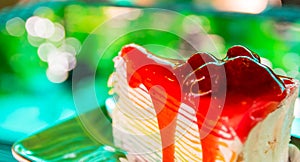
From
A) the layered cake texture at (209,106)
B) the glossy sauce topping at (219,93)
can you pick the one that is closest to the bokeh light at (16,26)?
the layered cake texture at (209,106)

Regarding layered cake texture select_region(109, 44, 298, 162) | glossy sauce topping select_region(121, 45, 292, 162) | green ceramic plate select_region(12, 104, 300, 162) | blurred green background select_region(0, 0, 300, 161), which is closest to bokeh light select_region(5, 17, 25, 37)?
blurred green background select_region(0, 0, 300, 161)

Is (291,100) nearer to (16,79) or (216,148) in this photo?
(216,148)

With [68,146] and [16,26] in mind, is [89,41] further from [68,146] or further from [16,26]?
[68,146]

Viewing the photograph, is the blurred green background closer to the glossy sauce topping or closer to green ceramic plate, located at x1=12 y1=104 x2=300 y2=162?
green ceramic plate, located at x1=12 y1=104 x2=300 y2=162

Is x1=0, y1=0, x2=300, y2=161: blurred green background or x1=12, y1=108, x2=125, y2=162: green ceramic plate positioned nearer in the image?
x1=12, y1=108, x2=125, y2=162: green ceramic plate

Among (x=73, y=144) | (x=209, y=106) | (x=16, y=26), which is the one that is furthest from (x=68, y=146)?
(x=16, y=26)

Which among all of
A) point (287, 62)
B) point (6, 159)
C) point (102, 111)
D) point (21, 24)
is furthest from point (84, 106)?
point (21, 24)
